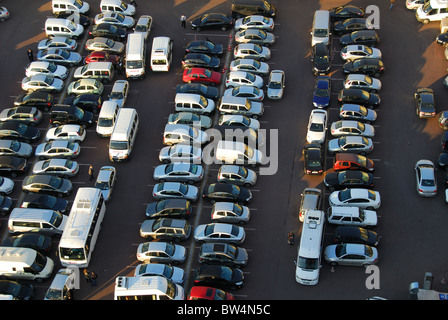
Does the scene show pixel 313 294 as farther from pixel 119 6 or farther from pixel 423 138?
pixel 119 6

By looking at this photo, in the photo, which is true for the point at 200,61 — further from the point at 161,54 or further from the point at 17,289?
the point at 17,289

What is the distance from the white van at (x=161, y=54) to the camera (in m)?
65.7

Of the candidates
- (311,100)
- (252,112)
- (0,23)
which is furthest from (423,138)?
(0,23)

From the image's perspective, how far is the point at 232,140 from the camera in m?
58.5

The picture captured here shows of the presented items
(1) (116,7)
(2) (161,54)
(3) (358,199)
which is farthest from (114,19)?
(3) (358,199)

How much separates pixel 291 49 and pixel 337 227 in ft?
75.9

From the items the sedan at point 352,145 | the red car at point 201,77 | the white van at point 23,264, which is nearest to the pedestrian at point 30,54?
the red car at point 201,77

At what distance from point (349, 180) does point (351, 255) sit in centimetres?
747

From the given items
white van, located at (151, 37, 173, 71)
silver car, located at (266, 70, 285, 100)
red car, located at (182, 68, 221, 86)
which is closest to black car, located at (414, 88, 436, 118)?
silver car, located at (266, 70, 285, 100)

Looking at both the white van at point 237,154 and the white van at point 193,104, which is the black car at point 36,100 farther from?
the white van at point 237,154

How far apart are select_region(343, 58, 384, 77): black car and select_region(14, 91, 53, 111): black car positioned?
27.6m
